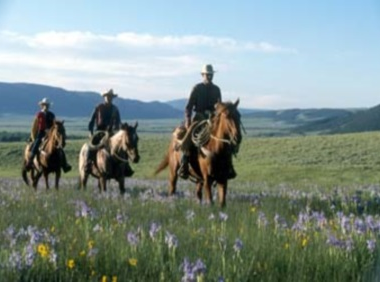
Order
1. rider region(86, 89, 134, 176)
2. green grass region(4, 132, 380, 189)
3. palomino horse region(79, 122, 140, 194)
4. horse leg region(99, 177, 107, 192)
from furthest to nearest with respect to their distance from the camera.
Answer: green grass region(4, 132, 380, 189), rider region(86, 89, 134, 176), horse leg region(99, 177, 107, 192), palomino horse region(79, 122, 140, 194)

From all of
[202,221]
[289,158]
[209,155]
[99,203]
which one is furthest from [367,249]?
[289,158]

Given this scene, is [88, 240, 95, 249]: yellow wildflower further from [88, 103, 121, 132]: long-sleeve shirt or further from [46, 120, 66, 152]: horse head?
[46, 120, 66, 152]: horse head

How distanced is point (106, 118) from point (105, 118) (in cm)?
3

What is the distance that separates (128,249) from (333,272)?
1634 millimetres

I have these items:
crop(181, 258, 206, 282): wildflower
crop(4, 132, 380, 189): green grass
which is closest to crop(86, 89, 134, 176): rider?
crop(181, 258, 206, 282): wildflower

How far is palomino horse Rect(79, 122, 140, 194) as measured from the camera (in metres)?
16.6

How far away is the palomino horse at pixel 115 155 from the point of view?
1664 centimetres

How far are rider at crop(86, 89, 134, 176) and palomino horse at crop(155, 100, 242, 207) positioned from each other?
3.94 metres

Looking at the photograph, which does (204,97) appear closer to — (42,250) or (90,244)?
(90,244)

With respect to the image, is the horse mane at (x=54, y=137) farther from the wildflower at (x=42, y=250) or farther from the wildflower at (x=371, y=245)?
the wildflower at (x=371, y=245)

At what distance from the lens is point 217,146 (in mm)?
13211

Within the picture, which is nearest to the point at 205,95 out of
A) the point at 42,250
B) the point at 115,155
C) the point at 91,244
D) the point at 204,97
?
the point at 204,97

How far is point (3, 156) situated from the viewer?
61.6 metres

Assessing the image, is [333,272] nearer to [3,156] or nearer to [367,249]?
[367,249]
